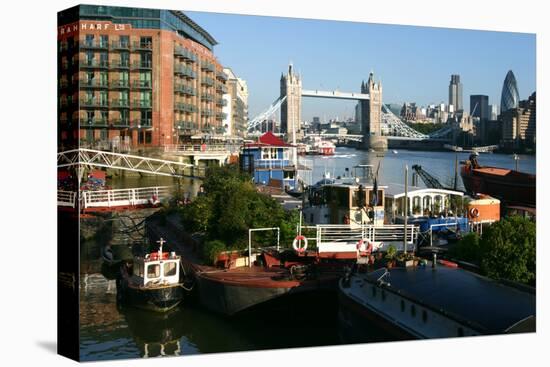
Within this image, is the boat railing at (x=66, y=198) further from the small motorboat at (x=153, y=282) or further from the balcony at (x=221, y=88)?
the balcony at (x=221, y=88)

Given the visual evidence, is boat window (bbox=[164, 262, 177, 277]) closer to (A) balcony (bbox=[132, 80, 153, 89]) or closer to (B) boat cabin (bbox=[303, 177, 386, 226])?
(B) boat cabin (bbox=[303, 177, 386, 226])

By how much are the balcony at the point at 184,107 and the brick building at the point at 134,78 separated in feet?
0.03

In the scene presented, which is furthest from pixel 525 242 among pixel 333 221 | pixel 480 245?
pixel 333 221

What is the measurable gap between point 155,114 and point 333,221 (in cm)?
244

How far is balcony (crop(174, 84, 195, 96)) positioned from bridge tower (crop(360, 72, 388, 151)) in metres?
1.79

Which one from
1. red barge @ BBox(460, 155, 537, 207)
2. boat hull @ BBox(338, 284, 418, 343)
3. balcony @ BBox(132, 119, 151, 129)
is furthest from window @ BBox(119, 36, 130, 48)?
red barge @ BBox(460, 155, 537, 207)

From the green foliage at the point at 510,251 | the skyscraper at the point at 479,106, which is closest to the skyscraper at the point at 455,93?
the skyscraper at the point at 479,106

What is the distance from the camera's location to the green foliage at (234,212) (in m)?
8.59

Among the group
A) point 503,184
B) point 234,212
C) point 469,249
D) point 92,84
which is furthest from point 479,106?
point 92,84

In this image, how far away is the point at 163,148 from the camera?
827 centimetres

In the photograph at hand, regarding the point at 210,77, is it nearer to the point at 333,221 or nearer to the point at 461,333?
the point at 333,221

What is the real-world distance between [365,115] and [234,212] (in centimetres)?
201

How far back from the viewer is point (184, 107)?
8.43 m

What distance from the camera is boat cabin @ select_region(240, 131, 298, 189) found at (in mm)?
9047
